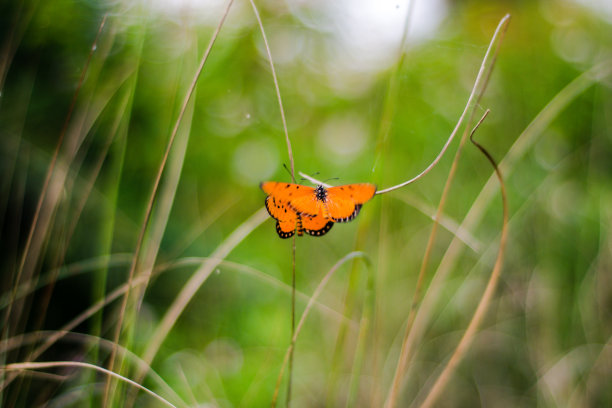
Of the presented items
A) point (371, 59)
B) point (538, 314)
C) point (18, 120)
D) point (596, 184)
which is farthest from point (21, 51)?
point (596, 184)

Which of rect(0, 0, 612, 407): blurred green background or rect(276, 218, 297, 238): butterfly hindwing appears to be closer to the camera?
rect(276, 218, 297, 238): butterfly hindwing

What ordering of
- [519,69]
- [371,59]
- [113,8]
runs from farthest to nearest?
[519,69], [371,59], [113,8]

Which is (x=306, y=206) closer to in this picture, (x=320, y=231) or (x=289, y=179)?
(x=320, y=231)

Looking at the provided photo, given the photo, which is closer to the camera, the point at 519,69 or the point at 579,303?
the point at 579,303

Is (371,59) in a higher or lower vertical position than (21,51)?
higher

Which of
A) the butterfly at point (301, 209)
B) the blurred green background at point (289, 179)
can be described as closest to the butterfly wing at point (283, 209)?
the butterfly at point (301, 209)

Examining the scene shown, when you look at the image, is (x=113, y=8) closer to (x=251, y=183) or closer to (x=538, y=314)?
(x=251, y=183)

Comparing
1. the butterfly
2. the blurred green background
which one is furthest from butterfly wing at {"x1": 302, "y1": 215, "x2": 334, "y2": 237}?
the blurred green background

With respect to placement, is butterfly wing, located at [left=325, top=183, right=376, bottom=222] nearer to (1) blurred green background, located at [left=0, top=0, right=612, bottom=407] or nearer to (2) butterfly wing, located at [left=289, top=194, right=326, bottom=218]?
(2) butterfly wing, located at [left=289, top=194, right=326, bottom=218]

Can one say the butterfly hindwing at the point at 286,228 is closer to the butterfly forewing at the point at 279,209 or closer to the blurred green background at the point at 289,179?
the butterfly forewing at the point at 279,209
